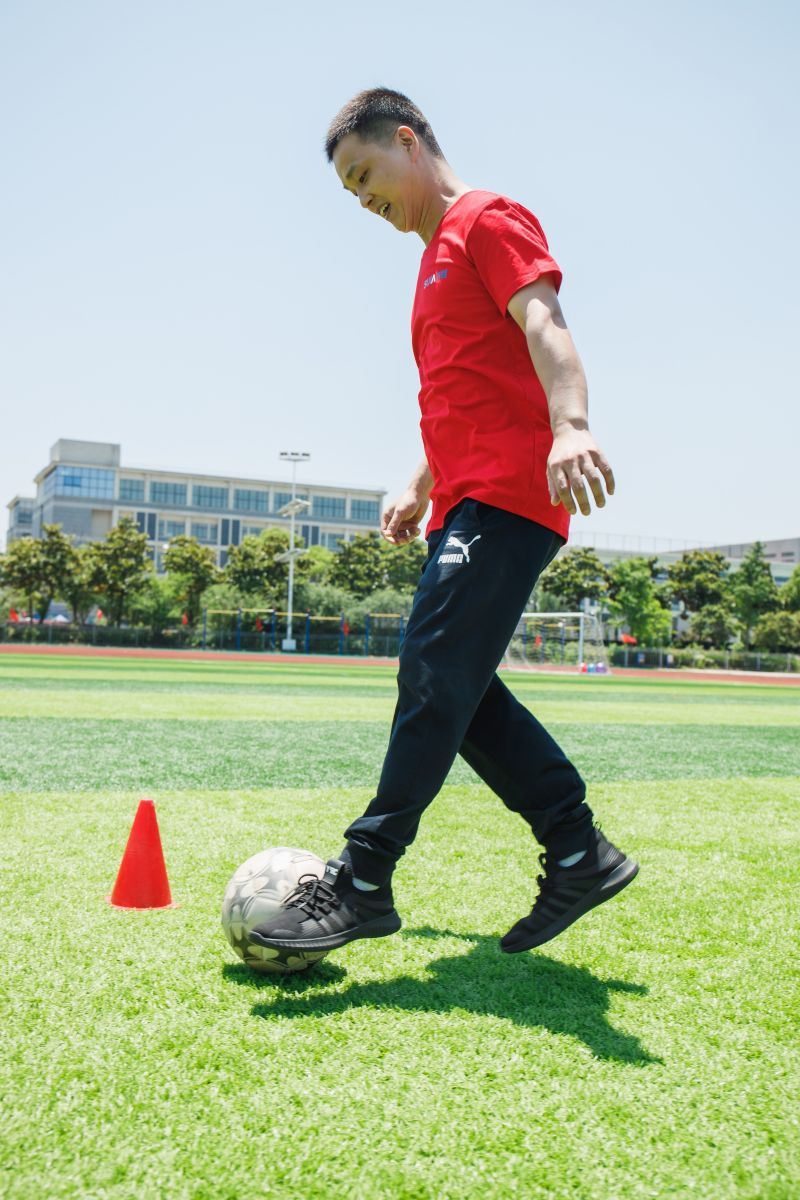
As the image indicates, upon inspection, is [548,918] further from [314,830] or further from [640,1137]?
[314,830]

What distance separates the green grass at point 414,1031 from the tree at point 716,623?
7094cm

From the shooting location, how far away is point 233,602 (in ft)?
187

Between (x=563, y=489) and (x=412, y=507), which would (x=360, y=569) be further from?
(x=563, y=489)

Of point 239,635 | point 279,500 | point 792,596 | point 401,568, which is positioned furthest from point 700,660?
point 279,500

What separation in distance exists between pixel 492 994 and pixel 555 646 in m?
41.6

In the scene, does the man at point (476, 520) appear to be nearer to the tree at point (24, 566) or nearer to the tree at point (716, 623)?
the tree at point (24, 566)

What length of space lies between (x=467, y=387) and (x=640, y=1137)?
5.93 ft

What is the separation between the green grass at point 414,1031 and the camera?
4.95 ft

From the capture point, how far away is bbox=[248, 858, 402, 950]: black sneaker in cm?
236

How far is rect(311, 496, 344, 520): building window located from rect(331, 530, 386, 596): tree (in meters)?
43.8

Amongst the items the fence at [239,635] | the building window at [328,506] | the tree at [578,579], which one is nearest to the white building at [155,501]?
the building window at [328,506]

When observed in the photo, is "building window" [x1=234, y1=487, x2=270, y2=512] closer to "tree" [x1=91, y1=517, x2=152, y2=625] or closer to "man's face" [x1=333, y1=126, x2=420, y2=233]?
"tree" [x1=91, y1=517, x2=152, y2=625]

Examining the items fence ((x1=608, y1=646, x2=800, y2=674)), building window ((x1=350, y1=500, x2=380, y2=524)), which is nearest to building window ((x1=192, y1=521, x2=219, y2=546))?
building window ((x1=350, y1=500, x2=380, y2=524))

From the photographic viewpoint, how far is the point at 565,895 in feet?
8.25
